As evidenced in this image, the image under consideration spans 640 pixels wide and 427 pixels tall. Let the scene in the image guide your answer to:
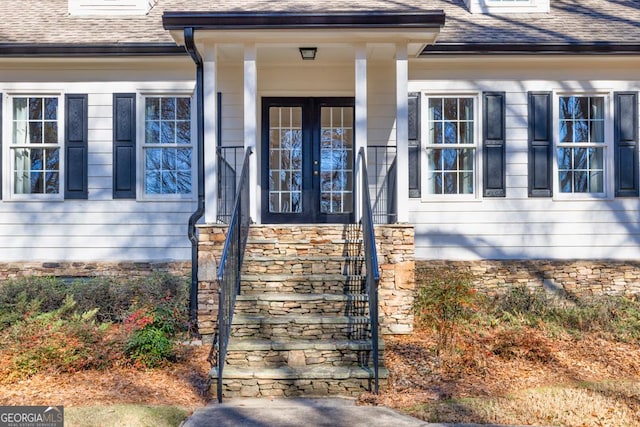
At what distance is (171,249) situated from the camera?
8562 millimetres

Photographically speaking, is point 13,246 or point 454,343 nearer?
point 454,343

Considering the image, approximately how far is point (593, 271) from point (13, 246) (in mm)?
8631

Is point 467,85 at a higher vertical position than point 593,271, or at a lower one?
higher

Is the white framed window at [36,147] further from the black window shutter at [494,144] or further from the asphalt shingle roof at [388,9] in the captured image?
the black window shutter at [494,144]

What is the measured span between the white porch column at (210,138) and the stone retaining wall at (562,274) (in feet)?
11.7

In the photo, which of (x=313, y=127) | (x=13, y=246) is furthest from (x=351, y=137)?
(x=13, y=246)

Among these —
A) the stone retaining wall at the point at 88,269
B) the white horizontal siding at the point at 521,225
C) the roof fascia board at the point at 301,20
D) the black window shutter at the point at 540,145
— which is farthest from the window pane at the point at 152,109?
the black window shutter at the point at 540,145

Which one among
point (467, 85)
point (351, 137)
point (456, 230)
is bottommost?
point (456, 230)

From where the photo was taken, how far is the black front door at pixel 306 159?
8.88 meters

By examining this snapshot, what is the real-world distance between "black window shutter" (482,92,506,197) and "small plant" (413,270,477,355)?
1726 mm

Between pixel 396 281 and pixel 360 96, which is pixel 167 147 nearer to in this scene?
pixel 360 96

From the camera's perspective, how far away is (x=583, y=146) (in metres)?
8.65

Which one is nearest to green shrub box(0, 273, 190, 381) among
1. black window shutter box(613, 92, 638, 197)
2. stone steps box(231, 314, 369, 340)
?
stone steps box(231, 314, 369, 340)

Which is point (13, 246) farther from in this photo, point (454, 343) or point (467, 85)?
point (467, 85)
